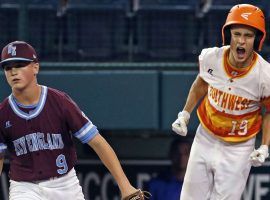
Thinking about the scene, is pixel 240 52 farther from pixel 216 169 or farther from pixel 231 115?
pixel 216 169

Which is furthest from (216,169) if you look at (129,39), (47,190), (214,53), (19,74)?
(129,39)

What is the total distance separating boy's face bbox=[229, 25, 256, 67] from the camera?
15.5 feet

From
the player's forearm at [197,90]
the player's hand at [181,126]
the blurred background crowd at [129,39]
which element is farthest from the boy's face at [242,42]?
the blurred background crowd at [129,39]

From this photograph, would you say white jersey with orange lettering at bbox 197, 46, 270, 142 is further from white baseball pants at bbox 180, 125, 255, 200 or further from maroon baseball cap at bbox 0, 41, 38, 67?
maroon baseball cap at bbox 0, 41, 38, 67

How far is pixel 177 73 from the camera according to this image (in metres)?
7.07

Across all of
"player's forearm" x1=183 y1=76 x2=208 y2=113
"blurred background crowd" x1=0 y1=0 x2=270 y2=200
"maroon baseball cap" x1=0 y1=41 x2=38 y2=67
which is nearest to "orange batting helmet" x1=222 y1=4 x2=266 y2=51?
"player's forearm" x1=183 y1=76 x2=208 y2=113

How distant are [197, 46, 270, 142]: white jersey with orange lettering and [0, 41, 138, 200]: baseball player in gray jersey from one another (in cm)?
82

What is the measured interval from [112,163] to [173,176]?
126 inches

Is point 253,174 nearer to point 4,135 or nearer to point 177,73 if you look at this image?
point 177,73

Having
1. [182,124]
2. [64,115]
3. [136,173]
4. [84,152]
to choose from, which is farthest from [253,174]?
A: [64,115]

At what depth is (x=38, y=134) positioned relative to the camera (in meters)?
4.59

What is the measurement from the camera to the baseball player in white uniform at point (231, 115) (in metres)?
4.82

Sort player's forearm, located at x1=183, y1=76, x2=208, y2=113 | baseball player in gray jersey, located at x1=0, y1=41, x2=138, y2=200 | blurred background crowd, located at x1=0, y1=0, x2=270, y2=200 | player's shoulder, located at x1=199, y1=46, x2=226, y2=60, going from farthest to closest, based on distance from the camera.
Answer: blurred background crowd, located at x1=0, y1=0, x2=270, y2=200
player's forearm, located at x1=183, y1=76, x2=208, y2=113
player's shoulder, located at x1=199, y1=46, x2=226, y2=60
baseball player in gray jersey, located at x1=0, y1=41, x2=138, y2=200

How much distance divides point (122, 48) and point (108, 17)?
13.7 inches
